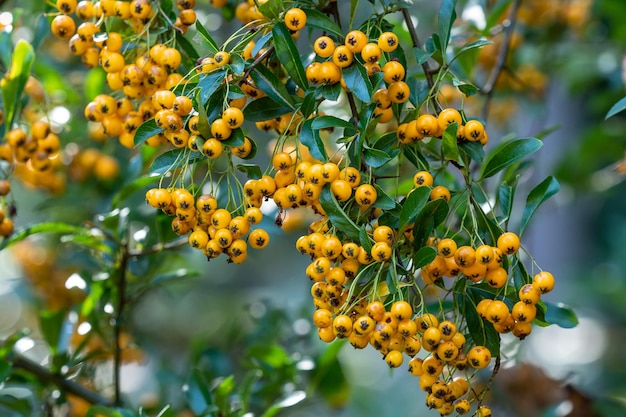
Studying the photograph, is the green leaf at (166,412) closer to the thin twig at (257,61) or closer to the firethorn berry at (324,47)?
the thin twig at (257,61)

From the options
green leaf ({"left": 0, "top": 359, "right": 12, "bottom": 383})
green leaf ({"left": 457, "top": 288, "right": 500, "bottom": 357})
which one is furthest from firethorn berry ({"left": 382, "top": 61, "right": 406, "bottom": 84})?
green leaf ({"left": 0, "top": 359, "right": 12, "bottom": 383})

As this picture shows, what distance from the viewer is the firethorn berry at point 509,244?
56.1 inches

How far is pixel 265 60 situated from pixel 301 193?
0.37m

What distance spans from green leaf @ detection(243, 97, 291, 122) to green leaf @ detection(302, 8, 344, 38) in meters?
0.19

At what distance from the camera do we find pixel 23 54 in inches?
75.5

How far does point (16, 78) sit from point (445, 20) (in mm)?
1171

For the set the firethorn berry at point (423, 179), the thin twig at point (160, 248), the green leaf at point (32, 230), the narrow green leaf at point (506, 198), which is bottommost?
the thin twig at point (160, 248)

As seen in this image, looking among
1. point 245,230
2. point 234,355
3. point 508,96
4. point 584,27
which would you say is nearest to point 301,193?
point 245,230

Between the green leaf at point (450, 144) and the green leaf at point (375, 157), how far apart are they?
13 centimetres

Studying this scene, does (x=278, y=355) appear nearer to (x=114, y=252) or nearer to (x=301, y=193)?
(x=114, y=252)

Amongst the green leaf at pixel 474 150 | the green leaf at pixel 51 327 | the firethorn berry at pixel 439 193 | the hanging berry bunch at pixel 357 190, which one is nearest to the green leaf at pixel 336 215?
the hanging berry bunch at pixel 357 190

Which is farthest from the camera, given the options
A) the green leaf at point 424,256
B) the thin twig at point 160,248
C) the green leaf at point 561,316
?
the thin twig at point 160,248

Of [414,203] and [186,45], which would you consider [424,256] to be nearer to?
[414,203]

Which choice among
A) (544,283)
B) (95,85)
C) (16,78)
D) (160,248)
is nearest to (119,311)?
(160,248)
